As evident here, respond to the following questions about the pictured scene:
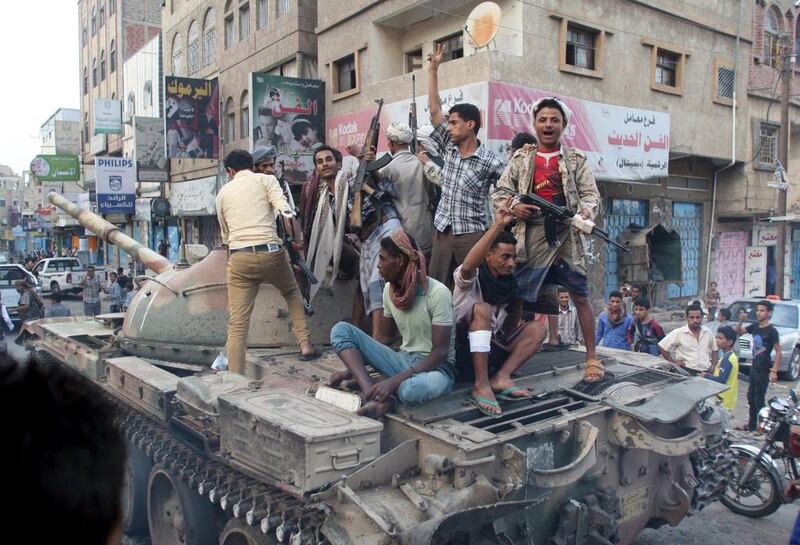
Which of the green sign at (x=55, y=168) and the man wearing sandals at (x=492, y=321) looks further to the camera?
the green sign at (x=55, y=168)

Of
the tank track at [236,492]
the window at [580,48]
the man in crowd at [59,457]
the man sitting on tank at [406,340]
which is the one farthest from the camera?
the window at [580,48]

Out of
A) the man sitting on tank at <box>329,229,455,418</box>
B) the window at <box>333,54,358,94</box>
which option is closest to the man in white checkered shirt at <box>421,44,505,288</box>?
the man sitting on tank at <box>329,229,455,418</box>

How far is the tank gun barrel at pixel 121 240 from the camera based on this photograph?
24.7ft

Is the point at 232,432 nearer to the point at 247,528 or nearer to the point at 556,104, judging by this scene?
the point at 247,528

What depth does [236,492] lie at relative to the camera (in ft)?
13.5

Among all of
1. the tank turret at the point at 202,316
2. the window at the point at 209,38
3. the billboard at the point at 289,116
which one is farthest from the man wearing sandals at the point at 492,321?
the window at the point at 209,38

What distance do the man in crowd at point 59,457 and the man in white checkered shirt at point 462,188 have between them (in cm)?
417

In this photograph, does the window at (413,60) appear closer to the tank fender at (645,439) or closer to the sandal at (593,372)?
the sandal at (593,372)

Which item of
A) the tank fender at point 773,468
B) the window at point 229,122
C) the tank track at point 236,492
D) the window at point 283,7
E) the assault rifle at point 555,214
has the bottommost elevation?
the tank fender at point 773,468

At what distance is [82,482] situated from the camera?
2.96 feet

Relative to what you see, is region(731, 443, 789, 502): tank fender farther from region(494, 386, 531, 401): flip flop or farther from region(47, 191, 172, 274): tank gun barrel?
region(47, 191, 172, 274): tank gun barrel

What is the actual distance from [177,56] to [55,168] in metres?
12.1

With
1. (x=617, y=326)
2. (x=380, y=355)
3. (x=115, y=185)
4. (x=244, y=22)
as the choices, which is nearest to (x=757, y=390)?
(x=617, y=326)

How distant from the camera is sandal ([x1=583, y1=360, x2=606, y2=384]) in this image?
4.79 m
